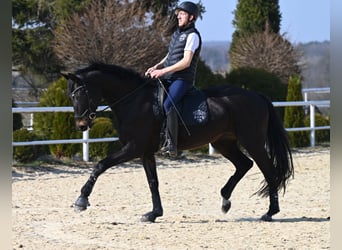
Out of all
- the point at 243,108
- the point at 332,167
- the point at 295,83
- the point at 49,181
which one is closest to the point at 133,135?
the point at 243,108

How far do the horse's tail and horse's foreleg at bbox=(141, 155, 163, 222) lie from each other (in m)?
1.07

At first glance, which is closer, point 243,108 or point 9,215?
point 9,215

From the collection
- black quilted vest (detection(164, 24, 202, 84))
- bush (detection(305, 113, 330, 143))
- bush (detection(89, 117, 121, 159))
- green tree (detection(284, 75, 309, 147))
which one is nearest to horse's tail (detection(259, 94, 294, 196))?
black quilted vest (detection(164, 24, 202, 84))

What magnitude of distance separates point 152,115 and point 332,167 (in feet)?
17.2

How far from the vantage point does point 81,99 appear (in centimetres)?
628

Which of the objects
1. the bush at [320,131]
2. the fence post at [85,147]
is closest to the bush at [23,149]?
the fence post at [85,147]

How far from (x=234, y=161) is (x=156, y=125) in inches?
39.8

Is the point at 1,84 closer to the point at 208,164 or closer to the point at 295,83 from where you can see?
the point at 208,164

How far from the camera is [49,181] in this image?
10.2 meters

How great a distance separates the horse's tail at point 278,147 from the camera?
7.00 m

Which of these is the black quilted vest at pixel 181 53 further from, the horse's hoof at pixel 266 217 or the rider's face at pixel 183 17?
the horse's hoof at pixel 266 217

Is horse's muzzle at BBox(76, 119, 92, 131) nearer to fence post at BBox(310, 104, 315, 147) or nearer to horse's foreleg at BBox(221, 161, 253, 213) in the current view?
horse's foreleg at BBox(221, 161, 253, 213)

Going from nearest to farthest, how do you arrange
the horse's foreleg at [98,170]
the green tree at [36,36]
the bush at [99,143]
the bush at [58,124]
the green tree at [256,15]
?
the horse's foreleg at [98,170] → the bush at [58,124] → the bush at [99,143] → the green tree at [36,36] → the green tree at [256,15]

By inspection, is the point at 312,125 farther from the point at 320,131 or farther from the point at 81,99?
the point at 81,99
